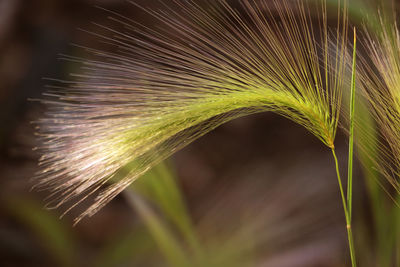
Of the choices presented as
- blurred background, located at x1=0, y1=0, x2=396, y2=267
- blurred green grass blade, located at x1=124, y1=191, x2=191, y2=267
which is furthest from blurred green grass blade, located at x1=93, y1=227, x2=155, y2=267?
blurred green grass blade, located at x1=124, y1=191, x2=191, y2=267

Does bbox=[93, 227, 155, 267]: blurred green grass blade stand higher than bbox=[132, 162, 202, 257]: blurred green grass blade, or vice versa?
bbox=[132, 162, 202, 257]: blurred green grass blade

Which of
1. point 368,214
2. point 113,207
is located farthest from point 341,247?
point 113,207

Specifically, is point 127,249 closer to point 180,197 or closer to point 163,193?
point 180,197

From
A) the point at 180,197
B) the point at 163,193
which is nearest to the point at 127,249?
the point at 180,197

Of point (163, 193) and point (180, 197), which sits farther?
point (180, 197)

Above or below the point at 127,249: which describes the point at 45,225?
above

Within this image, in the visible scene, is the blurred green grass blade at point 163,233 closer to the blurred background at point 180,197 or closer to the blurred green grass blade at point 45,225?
the blurred background at point 180,197

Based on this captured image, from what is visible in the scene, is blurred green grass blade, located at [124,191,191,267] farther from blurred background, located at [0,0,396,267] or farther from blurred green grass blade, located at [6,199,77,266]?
blurred green grass blade, located at [6,199,77,266]
